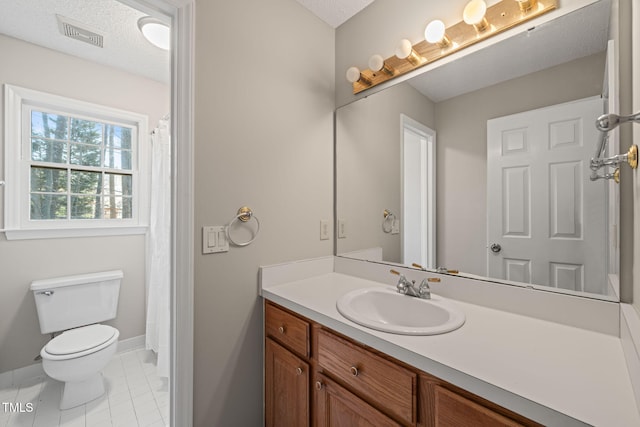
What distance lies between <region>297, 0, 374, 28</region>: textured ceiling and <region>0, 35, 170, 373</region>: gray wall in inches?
68.5

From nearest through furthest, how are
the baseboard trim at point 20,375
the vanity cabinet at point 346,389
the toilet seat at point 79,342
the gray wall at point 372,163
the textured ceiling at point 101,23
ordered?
the vanity cabinet at point 346,389 → the gray wall at point 372,163 → the textured ceiling at point 101,23 → the toilet seat at point 79,342 → the baseboard trim at point 20,375

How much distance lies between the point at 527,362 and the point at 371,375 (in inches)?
16.3

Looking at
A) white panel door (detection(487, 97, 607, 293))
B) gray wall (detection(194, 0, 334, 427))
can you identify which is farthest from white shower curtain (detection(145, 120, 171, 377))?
white panel door (detection(487, 97, 607, 293))

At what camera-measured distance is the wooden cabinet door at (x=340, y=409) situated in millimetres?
821

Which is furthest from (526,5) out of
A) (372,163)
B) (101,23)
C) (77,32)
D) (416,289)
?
(77,32)

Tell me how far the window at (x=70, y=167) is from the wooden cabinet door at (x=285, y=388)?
6.24 ft

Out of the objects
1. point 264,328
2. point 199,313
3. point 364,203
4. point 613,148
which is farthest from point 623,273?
point 199,313

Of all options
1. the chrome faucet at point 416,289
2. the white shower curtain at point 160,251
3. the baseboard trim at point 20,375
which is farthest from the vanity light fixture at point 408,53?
the baseboard trim at point 20,375

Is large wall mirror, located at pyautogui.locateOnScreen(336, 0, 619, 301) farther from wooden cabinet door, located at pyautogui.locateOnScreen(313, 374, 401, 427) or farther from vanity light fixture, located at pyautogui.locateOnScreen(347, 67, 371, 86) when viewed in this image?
wooden cabinet door, located at pyautogui.locateOnScreen(313, 374, 401, 427)

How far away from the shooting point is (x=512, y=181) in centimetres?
103

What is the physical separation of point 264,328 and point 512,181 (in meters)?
1.27

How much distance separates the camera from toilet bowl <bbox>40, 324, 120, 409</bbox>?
1610 millimetres

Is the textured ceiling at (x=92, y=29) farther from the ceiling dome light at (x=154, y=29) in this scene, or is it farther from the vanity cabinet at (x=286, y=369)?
the vanity cabinet at (x=286, y=369)

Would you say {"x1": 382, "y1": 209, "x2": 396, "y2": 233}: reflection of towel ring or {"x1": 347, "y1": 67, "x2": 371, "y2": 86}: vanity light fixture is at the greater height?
{"x1": 347, "y1": 67, "x2": 371, "y2": 86}: vanity light fixture
